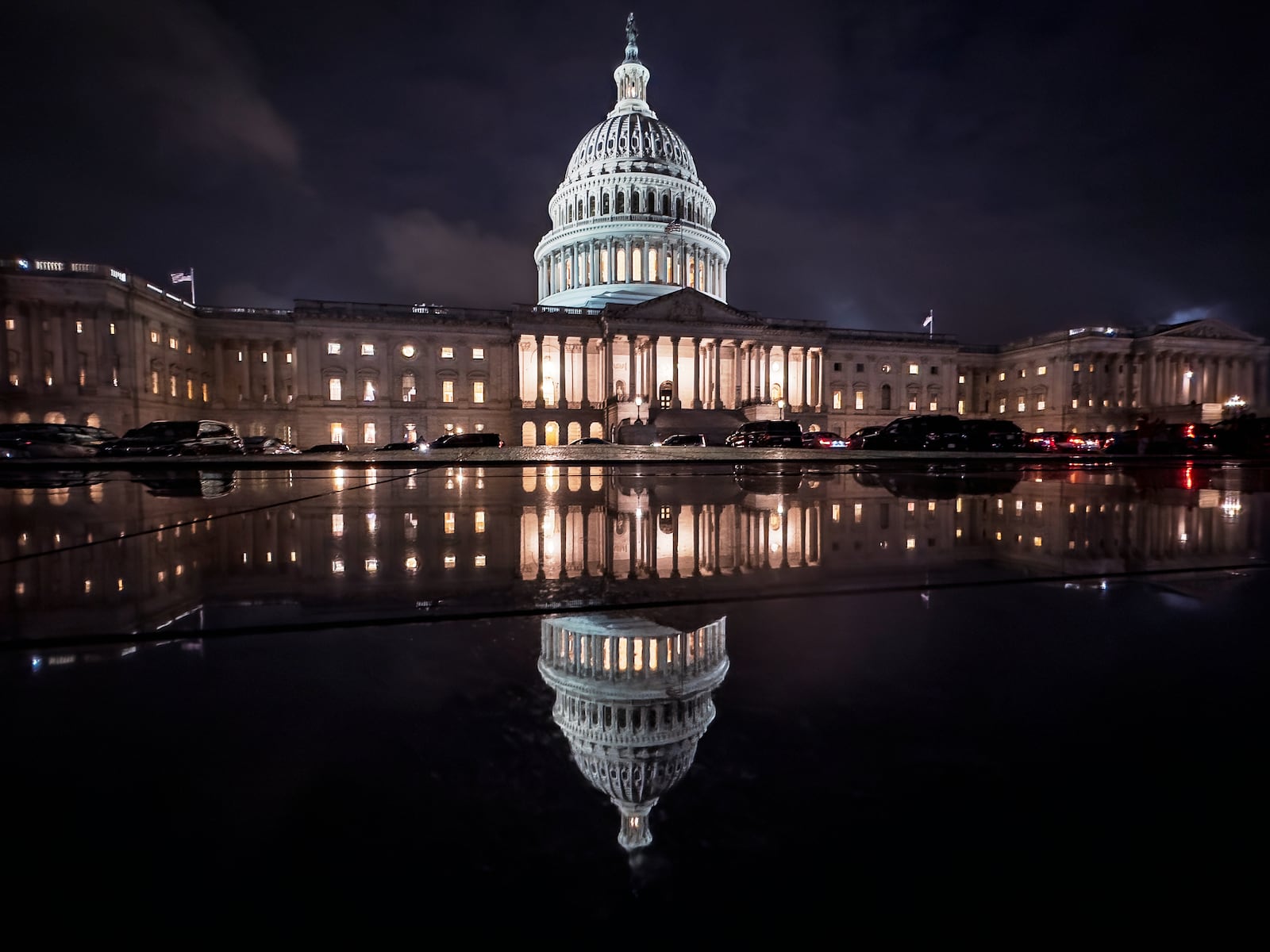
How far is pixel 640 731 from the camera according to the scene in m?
1.28

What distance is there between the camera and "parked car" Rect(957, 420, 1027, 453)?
2272 centimetres

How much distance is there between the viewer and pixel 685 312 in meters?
58.8

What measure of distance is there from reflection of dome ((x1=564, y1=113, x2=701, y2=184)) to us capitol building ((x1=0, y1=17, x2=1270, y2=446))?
280mm

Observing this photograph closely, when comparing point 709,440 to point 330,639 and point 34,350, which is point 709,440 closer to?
point 330,639

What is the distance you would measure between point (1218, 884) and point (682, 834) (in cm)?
70

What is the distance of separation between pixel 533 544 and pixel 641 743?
2.48 m

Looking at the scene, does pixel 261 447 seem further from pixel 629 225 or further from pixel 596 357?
pixel 629 225

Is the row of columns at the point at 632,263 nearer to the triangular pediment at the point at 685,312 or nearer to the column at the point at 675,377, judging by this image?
the triangular pediment at the point at 685,312

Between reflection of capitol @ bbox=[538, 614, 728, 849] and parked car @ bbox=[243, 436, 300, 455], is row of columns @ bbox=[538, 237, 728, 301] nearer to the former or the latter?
parked car @ bbox=[243, 436, 300, 455]

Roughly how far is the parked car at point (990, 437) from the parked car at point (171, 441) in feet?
91.7

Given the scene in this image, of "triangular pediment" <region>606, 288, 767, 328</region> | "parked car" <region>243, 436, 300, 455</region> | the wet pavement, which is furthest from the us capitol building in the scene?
the wet pavement

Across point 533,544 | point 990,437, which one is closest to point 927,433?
point 990,437

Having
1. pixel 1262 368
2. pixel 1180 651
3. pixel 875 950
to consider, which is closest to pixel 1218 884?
pixel 875 950

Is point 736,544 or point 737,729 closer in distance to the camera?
point 737,729
